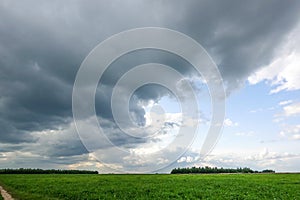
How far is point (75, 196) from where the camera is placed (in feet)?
91.7

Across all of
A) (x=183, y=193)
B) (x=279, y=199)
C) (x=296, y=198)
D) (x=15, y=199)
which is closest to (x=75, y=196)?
(x=15, y=199)

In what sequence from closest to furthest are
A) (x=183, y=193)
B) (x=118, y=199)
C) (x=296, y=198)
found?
1. (x=118, y=199)
2. (x=296, y=198)
3. (x=183, y=193)

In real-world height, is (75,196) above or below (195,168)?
below

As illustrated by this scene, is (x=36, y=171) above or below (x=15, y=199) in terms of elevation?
above

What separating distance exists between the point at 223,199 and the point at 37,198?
16564 millimetres

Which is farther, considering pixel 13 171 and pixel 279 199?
pixel 13 171

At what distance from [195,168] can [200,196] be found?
127309 millimetres

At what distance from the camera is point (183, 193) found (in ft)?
94.5

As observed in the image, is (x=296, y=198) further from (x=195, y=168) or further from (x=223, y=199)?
(x=195, y=168)

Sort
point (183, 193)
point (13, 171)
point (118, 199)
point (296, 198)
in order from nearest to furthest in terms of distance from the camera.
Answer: point (118, 199) < point (296, 198) < point (183, 193) < point (13, 171)

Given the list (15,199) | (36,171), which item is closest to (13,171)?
(36,171)

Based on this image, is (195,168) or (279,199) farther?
(195,168)

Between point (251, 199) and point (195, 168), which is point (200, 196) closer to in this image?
point (251, 199)

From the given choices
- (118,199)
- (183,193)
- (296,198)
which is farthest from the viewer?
(183,193)
